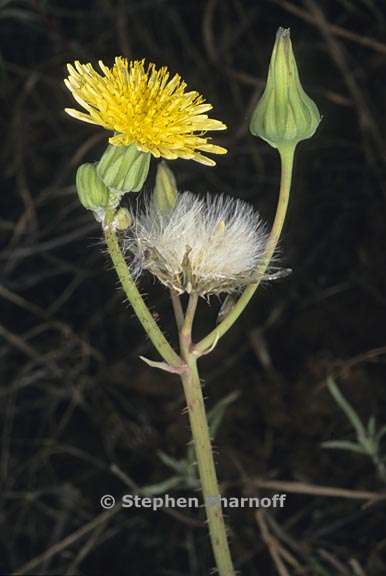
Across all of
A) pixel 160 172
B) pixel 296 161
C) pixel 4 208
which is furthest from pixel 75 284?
pixel 160 172

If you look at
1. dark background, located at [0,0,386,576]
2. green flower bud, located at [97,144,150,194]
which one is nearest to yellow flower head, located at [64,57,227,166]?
green flower bud, located at [97,144,150,194]

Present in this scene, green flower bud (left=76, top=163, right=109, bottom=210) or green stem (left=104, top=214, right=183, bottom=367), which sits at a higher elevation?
green flower bud (left=76, top=163, right=109, bottom=210)

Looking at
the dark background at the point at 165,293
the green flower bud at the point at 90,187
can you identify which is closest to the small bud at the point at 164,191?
the green flower bud at the point at 90,187

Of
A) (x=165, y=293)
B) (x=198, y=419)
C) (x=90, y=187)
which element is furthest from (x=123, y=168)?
(x=165, y=293)

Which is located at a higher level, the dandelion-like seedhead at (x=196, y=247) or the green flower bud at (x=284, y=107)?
the green flower bud at (x=284, y=107)

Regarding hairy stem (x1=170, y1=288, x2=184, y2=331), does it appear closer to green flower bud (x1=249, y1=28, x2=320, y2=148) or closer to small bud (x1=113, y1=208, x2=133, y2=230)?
small bud (x1=113, y1=208, x2=133, y2=230)

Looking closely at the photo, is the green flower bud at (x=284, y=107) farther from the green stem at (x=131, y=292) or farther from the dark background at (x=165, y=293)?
the dark background at (x=165, y=293)
